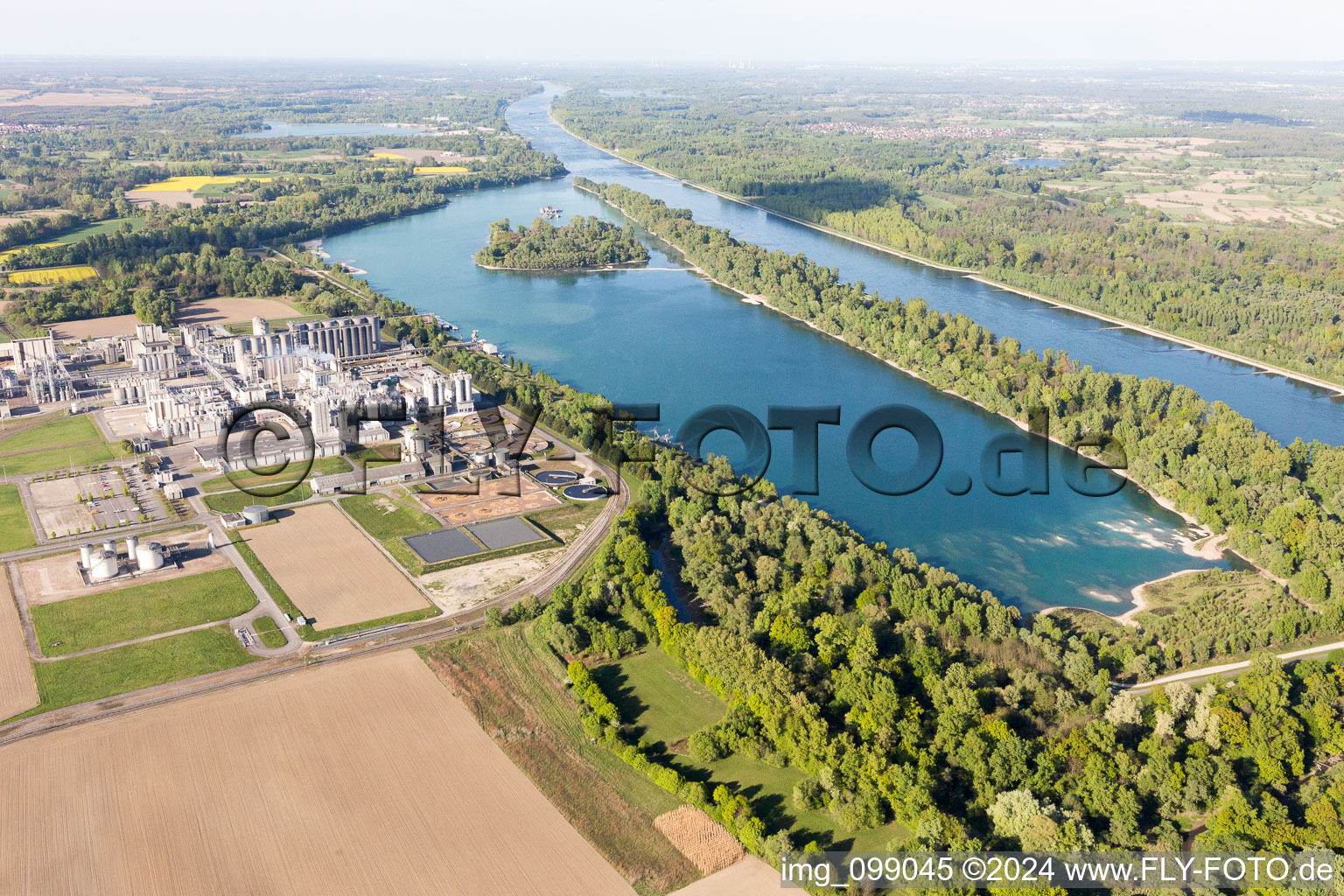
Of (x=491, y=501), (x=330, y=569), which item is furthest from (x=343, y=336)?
(x=330, y=569)

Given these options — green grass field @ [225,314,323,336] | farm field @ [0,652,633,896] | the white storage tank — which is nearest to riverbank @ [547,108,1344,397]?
green grass field @ [225,314,323,336]

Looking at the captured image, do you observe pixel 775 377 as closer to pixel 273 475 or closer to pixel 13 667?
pixel 273 475

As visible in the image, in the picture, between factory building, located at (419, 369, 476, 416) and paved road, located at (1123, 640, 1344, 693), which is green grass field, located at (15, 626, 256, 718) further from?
paved road, located at (1123, 640, 1344, 693)

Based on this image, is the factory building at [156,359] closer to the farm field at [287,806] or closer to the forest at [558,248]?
the farm field at [287,806]

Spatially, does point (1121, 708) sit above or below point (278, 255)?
below

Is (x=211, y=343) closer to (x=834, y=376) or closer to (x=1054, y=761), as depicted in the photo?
(x=834, y=376)

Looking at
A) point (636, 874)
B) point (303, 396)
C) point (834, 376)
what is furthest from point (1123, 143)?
point (636, 874)

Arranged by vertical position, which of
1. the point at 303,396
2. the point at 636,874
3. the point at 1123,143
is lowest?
the point at 636,874
